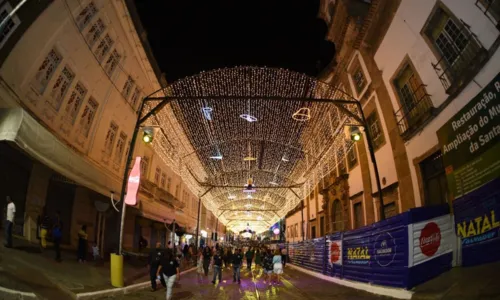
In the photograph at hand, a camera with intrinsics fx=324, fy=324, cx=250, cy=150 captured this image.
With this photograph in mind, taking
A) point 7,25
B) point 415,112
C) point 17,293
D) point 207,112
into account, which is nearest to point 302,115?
point 207,112

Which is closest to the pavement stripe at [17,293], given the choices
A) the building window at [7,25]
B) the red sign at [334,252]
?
the building window at [7,25]

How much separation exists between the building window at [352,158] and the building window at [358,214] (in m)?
2.35

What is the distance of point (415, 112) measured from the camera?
1275 centimetres

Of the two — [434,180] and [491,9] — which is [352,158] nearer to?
[434,180]

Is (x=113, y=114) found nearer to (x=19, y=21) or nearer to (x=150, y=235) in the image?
(x=19, y=21)

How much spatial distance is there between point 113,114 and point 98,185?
18.6 feet

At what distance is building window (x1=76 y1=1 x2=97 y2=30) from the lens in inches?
505

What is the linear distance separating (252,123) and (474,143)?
39.2ft

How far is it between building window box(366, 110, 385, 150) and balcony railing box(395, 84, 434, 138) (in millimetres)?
1921

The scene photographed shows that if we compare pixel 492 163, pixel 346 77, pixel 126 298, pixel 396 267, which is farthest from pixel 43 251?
pixel 346 77

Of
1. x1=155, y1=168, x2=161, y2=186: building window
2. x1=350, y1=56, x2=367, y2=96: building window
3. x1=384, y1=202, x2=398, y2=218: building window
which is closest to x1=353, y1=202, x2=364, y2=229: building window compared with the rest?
x1=384, y1=202, x2=398, y2=218: building window

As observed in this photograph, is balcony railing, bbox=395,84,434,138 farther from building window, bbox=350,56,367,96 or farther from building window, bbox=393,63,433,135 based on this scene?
building window, bbox=350,56,367,96

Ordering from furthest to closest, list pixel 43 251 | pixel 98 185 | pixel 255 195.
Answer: pixel 255 195
pixel 98 185
pixel 43 251

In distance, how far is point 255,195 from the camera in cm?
4016
